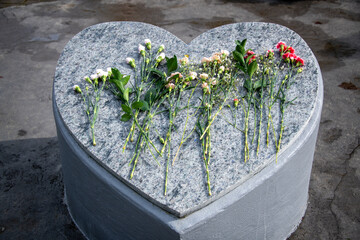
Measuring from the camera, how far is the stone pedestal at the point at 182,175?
67.6 inches

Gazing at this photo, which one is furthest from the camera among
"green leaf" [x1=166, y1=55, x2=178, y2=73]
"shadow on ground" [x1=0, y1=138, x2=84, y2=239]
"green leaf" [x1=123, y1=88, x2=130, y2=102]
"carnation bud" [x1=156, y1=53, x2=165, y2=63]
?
"shadow on ground" [x1=0, y1=138, x2=84, y2=239]

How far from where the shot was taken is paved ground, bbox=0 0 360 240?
2.54 meters

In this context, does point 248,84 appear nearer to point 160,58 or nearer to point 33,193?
point 160,58

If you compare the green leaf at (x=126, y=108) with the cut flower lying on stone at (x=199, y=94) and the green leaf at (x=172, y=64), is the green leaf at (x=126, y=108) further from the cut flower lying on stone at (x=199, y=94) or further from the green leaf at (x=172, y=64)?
the green leaf at (x=172, y=64)

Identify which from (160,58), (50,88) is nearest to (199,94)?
(160,58)

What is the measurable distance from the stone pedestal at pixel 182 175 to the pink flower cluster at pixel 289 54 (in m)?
0.06

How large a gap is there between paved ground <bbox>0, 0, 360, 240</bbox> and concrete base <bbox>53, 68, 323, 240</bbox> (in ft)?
1.00

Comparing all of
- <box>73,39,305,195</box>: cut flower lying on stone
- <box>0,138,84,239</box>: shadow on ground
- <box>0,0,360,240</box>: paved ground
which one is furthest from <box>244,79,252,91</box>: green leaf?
<box>0,138,84,239</box>: shadow on ground

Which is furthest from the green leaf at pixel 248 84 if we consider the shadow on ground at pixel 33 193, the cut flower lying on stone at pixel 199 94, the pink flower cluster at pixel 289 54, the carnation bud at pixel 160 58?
the shadow on ground at pixel 33 193

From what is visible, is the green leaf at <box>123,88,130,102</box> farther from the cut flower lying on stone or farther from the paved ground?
the paved ground

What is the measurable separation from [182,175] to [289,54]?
102 cm

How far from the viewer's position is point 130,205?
5.87 feet

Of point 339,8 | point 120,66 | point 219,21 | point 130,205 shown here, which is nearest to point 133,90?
point 120,66

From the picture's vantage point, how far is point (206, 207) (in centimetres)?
169
